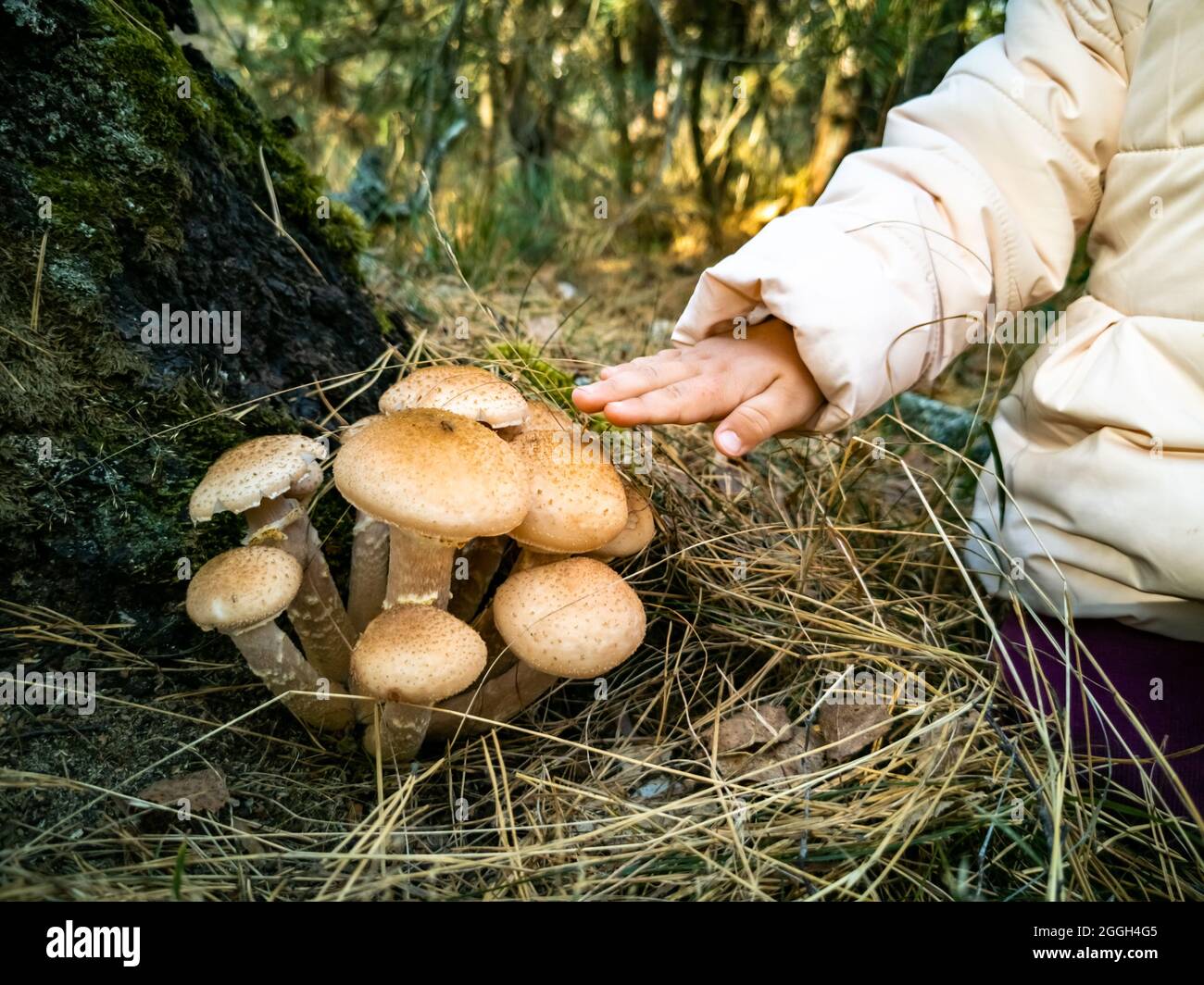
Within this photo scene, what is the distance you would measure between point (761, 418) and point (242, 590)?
1194 millimetres

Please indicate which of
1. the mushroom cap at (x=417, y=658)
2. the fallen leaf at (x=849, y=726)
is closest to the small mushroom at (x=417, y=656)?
the mushroom cap at (x=417, y=658)

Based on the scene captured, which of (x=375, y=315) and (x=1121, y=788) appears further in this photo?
(x=375, y=315)

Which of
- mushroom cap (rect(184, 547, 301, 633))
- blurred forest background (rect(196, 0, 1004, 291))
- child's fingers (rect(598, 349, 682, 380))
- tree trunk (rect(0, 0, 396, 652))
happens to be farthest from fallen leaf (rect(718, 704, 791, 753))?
blurred forest background (rect(196, 0, 1004, 291))

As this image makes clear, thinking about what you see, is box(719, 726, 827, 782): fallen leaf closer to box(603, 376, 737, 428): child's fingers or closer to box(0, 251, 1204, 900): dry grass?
box(0, 251, 1204, 900): dry grass

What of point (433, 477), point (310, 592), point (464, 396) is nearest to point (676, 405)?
point (464, 396)

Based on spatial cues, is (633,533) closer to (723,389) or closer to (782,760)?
(723,389)

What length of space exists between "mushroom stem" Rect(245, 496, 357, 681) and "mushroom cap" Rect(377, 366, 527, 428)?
0.35 metres

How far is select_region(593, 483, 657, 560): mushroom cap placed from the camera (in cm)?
186

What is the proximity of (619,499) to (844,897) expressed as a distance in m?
0.87

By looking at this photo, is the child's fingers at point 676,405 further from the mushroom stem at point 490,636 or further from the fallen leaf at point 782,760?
the fallen leaf at point 782,760

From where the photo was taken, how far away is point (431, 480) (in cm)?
147
